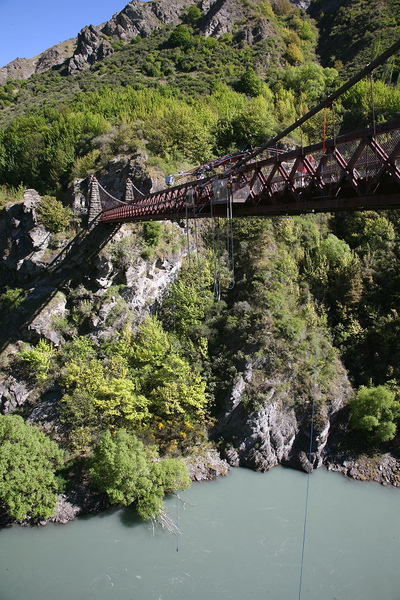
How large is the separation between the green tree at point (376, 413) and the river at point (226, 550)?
1754 mm

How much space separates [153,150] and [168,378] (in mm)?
14019

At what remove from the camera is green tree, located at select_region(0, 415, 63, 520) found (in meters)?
10.8

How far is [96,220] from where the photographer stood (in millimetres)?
18875

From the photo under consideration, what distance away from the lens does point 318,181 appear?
21.7 ft

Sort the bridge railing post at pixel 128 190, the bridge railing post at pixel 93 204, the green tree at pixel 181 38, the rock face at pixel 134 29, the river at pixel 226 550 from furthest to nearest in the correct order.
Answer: the rock face at pixel 134 29 → the green tree at pixel 181 38 → the bridge railing post at pixel 128 190 → the bridge railing post at pixel 93 204 → the river at pixel 226 550

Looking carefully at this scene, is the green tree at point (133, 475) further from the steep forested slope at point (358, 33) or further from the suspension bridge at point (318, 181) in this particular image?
the steep forested slope at point (358, 33)

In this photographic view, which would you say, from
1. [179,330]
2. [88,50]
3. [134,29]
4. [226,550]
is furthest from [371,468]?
[134,29]

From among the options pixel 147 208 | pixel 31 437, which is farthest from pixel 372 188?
pixel 31 437

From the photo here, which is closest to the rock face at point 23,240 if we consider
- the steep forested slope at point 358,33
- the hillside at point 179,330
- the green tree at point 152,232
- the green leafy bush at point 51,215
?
the hillside at point 179,330

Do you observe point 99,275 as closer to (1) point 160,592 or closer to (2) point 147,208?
(2) point 147,208

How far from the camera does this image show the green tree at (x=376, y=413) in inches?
511

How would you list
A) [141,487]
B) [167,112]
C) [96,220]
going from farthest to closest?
1. [167,112]
2. [96,220]
3. [141,487]

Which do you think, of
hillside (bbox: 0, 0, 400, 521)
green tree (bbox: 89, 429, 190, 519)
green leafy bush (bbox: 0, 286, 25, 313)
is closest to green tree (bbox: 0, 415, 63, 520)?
hillside (bbox: 0, 0, 400, 521)

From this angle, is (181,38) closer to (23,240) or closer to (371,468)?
(23,240)
